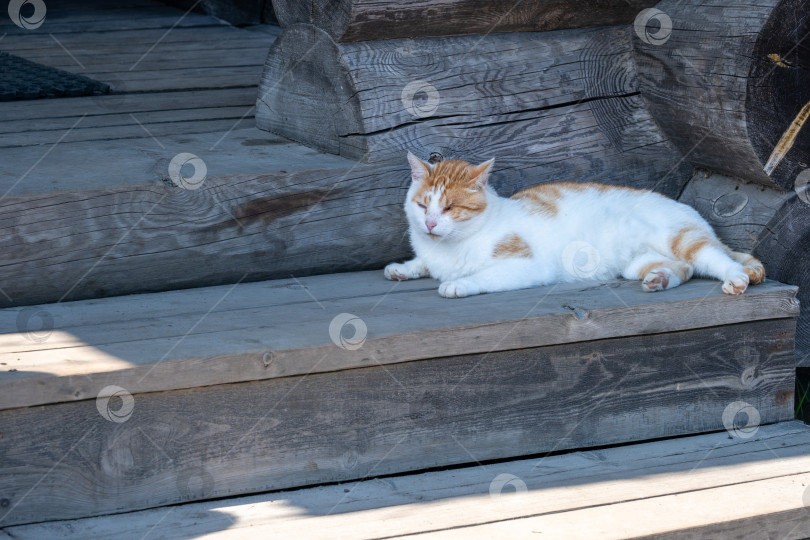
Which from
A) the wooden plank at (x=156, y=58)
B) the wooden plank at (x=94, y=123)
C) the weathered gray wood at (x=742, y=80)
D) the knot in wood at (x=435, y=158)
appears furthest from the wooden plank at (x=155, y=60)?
the weathered gray wood at (x=742, y=80)

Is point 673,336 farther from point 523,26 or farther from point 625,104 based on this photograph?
point 523,26

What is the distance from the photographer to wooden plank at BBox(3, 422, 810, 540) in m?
2.03

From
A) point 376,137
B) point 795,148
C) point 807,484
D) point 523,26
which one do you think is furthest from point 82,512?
point 795,148

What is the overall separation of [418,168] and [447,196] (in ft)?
0.47

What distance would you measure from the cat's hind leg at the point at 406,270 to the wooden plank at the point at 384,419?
0.60 m

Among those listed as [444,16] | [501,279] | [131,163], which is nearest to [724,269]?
[501,279]

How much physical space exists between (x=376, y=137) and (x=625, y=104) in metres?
1.04

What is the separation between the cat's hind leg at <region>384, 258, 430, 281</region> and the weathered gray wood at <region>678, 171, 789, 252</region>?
44.8 inches

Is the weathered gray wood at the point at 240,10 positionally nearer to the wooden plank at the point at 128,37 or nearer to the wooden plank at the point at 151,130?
the wooden plank at the point at 128,37

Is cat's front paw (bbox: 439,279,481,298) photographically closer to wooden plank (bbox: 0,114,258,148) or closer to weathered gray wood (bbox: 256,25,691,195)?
weathered gray wood (bbox: 256,25,691,195)

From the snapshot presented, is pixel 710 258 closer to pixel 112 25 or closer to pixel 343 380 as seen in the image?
pixel 343 380

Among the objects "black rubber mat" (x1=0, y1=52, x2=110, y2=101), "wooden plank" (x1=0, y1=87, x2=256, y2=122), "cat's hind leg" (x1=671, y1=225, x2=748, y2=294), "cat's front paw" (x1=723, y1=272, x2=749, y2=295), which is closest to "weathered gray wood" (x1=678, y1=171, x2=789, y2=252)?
"cat's hind leg" (x1=671, y1=225, x2=748, y2=294)

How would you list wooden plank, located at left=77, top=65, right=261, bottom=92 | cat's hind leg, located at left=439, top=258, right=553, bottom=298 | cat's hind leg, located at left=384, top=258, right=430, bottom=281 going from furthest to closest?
wooden plank, located at left=77, top=65, right=261, bottom=92 → cat's hind leg, located at left=384, top=258, right=430, bottom=281 → cat's hind leg, located at left=439, top=258, right=553, bottom=298

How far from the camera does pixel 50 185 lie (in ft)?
8.64
